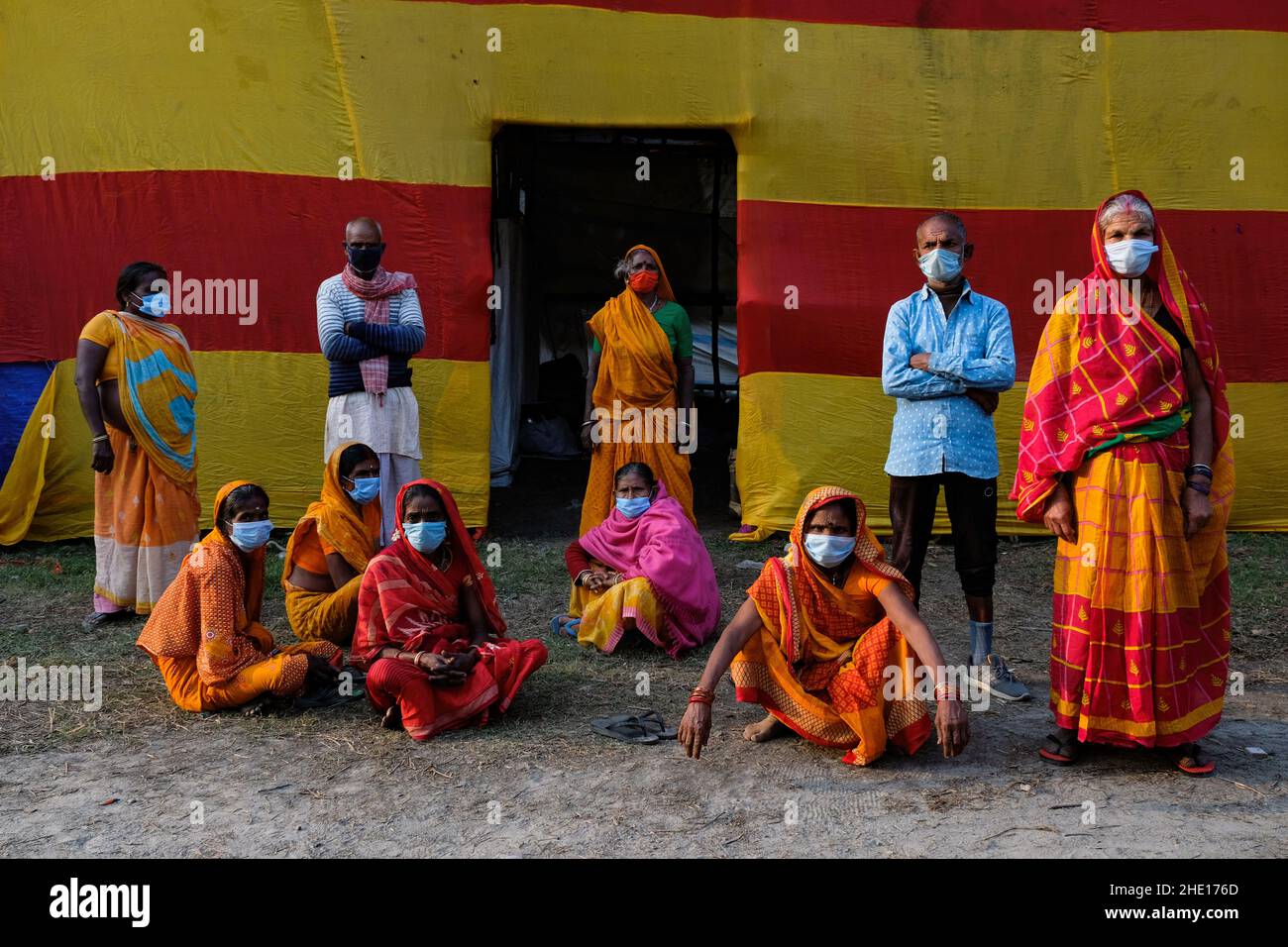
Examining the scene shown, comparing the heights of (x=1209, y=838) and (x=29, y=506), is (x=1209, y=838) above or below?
below

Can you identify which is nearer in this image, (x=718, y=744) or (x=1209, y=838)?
(x=1209, y=838)

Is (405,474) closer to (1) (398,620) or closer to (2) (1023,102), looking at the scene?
(1) (398,620)

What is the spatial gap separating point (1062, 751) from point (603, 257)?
783cm

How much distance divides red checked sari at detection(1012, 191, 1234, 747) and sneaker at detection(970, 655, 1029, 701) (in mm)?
699

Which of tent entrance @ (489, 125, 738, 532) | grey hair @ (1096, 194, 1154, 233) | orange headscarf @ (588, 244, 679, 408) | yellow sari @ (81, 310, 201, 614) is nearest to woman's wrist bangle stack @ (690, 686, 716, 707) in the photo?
grey hair @ (1096, 194, 1154, 233)

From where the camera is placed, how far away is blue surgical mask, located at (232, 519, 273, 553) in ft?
14.1

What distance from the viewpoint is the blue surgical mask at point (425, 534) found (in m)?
4.26

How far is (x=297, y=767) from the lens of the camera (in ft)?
12.4

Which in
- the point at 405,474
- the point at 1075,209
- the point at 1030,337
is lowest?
the point at 405,474

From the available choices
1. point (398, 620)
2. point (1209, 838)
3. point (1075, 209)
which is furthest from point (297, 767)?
point (1075, 209)

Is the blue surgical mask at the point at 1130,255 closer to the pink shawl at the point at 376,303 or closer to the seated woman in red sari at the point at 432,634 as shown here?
the seated woman in red sari at the point at 432,634
